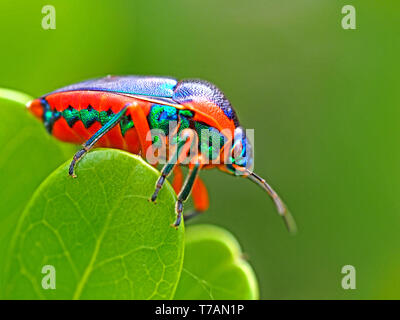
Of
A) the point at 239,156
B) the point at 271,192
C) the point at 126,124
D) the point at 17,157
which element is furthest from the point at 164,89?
the point at 271,192

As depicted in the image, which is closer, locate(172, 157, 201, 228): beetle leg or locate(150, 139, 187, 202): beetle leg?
locate(150, 139, 187, 202): beetle leg

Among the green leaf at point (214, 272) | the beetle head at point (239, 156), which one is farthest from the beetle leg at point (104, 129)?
the green leaf at point (214, 272)

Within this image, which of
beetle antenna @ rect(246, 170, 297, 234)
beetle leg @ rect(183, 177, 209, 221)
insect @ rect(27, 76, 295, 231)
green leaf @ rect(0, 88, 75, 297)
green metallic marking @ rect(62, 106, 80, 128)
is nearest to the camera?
green leaf @ rect(0, 88, 75, 297)

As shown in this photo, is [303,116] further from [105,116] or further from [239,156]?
[105,116]

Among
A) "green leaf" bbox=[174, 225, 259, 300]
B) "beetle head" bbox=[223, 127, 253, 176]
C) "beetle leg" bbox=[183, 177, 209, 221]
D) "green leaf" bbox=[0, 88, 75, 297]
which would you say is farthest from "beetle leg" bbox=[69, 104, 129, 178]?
"beetle leg" bbox=[183, 177, 209, 221]

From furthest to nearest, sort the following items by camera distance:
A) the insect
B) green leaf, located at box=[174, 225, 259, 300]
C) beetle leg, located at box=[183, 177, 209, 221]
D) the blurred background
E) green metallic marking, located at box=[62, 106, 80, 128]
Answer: the blurred background → beetle leg, located at box=[183, 177, 209, 221] → green metallic marking, located at box=[62, 106, 80, 128] → the insect → green leaf, located at box=[174, 225, 259, 300]

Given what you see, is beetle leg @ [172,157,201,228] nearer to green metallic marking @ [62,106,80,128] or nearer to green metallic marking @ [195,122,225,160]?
green metallic marking @ [195,122,225,160]
